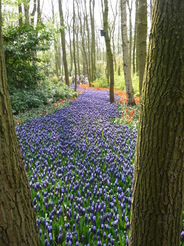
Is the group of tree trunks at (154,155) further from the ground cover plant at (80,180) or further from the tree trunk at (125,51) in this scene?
the tree trunk at (125,51)

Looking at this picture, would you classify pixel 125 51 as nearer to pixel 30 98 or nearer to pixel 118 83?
pixel 30 98

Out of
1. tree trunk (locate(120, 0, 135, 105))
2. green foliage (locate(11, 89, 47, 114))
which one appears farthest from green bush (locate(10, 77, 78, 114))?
tree trunk (locate(120, 0, 135, 105))

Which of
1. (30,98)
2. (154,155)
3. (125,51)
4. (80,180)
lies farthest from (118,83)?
(154,155)

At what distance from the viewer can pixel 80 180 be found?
3.66 m

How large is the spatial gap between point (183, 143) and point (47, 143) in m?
4.42

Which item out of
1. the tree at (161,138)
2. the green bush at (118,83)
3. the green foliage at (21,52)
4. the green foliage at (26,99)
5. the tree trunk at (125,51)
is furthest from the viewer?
the green bush at (118,83)

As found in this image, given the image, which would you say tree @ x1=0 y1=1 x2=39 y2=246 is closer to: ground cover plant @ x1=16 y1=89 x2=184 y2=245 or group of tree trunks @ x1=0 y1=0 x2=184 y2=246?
group of tree trunks @ x1=0 y1=0 x2=184 y2=246

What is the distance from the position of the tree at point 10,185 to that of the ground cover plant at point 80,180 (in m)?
0.90

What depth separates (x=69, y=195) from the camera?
10.1 ft

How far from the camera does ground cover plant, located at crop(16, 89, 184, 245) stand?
2.49 m

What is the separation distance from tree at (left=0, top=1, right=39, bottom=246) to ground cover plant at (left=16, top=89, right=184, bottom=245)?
0.90 metres

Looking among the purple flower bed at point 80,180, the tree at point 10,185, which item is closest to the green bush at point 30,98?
the purple flower bed at point 80,180

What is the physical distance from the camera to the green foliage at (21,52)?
431 inches

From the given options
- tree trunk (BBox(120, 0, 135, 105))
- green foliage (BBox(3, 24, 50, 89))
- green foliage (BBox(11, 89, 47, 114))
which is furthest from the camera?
green foliage (BBox(3, 24, 50, 89))
